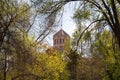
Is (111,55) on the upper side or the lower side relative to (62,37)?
lower

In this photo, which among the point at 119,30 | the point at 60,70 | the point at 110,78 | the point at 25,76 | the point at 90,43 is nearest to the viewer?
the point at 119,30

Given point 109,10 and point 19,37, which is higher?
point 109,10

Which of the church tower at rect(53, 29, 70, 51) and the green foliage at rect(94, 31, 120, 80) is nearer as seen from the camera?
the green foliage at rect(94, 31, 120, 80)

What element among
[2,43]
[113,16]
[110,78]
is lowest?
[110,78]

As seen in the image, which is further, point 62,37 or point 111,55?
point 62,37

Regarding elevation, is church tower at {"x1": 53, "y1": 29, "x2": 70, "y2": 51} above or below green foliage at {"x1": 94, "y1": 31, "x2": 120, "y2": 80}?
above

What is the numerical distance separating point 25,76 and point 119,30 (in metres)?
7.45

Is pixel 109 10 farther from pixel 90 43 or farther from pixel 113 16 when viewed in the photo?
pixel 90 43

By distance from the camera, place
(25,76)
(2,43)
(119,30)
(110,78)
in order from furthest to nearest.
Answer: (110,78) < (25,76) < (119,30) < (2,43)

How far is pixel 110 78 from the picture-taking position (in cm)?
2656

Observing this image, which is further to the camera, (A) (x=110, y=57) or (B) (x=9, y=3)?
(A) (x=110, y=57)

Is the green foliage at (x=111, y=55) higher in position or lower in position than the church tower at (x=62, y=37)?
lower

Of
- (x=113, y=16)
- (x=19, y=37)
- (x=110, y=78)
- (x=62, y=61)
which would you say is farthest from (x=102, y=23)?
(x=62, y=61)

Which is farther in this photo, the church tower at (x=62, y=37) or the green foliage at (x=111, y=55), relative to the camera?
the church tower at (x=62, y=37)
